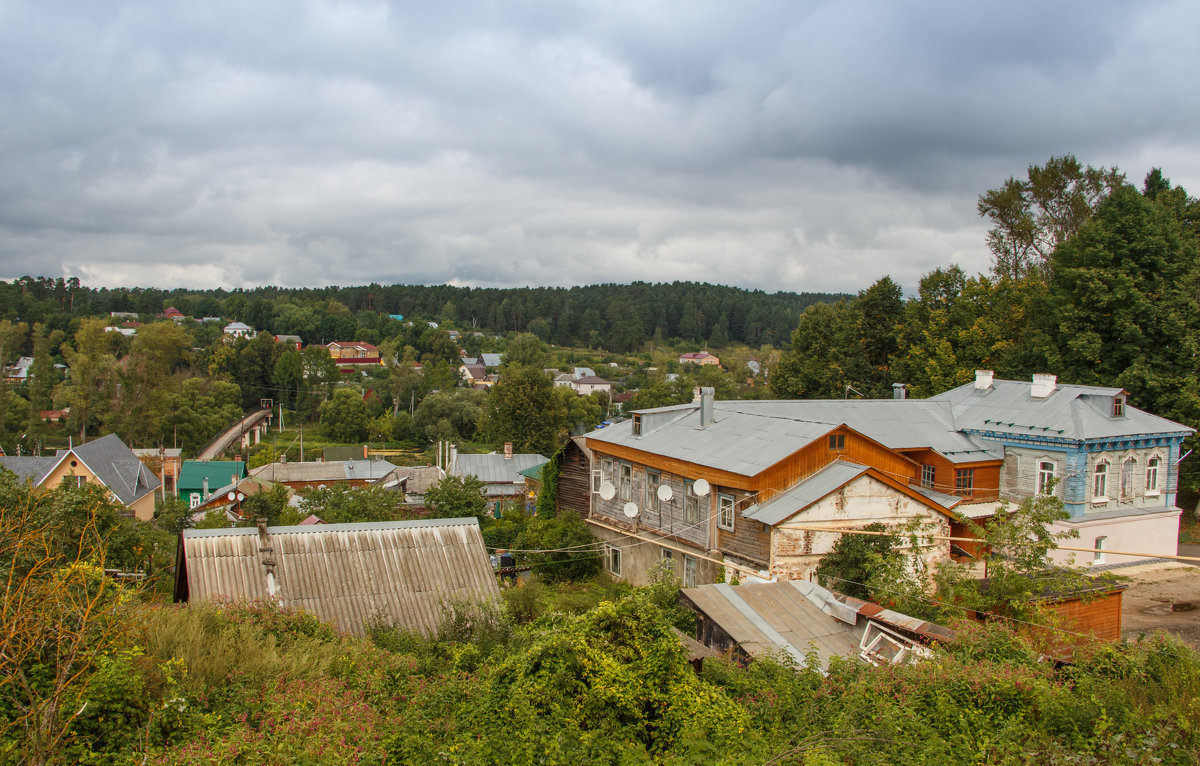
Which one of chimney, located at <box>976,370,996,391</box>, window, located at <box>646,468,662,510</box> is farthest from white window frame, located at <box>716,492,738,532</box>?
chimney, located at <box>976,370,996,391</box>

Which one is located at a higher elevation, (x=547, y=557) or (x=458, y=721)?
(x=458, y=721)

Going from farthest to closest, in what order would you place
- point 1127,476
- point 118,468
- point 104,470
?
point 118,468, point 104,470, point 1127,476

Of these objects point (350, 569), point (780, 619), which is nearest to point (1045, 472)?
point (780, 619)

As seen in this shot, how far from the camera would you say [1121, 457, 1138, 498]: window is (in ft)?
72.0

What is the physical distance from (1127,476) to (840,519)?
11.0 metres

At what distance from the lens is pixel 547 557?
22953mm

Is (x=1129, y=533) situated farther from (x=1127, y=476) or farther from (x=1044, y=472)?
(x=1044, y=472)

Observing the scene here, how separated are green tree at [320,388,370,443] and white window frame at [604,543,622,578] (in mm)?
47738

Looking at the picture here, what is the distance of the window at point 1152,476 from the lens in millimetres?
22422

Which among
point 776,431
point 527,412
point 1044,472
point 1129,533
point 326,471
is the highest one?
point 776,431

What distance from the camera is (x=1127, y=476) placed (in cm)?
2205

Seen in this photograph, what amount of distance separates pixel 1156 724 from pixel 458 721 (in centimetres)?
680

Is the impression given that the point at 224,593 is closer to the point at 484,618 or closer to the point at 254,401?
the point at 484,618

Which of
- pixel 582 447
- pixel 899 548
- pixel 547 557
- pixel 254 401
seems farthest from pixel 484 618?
pixel 254 401
